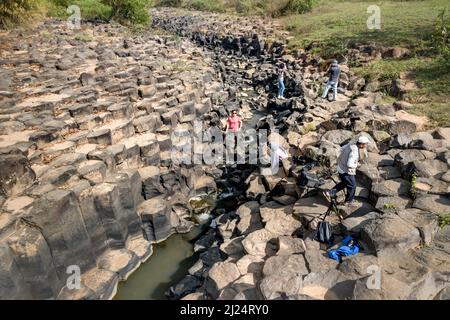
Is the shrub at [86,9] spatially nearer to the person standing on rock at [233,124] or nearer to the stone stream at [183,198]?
the stone stream at [183,198]

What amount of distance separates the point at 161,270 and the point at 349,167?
4.73m

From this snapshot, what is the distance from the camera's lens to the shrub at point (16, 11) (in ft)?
61.9

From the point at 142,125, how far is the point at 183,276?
16.6 feet

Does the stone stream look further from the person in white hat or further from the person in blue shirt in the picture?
the person in white hat

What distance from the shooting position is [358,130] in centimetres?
1090

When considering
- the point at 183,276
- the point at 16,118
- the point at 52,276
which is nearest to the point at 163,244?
the point at 183,276

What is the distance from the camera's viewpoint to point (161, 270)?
830cm

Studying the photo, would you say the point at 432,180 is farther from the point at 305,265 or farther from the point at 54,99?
the point at 54,99

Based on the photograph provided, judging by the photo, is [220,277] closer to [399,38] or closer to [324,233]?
[324,233]

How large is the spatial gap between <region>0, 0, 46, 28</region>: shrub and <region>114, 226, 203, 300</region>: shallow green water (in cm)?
1681

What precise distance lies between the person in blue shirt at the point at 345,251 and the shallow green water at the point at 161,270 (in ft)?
11.4

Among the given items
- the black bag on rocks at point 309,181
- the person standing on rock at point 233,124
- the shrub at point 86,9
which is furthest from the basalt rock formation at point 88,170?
the shrub at point 86,9

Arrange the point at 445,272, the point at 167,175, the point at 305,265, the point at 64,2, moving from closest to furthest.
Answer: the point at 445,272 → the point at 305,265 → the point at 167,175 → the point at 64,2

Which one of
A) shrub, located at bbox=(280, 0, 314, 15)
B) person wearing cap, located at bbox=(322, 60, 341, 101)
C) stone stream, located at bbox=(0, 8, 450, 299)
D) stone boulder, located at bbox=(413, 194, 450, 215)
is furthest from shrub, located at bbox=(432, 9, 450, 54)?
shrub, located at bbox=(280, 0, 314, 15)
